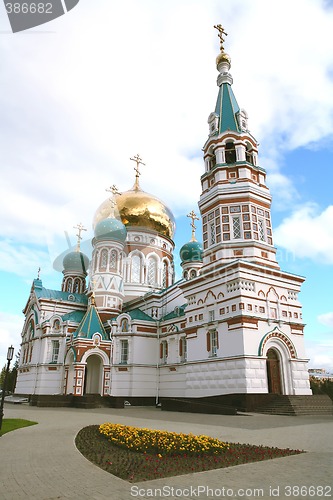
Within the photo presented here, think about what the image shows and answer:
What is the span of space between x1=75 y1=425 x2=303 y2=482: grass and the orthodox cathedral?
11.5m

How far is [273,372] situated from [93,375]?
14.2 metres

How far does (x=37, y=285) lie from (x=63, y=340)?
312 inches

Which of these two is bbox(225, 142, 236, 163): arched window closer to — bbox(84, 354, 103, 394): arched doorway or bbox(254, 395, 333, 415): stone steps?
bbox(254, 395, 333, 415): stone steps

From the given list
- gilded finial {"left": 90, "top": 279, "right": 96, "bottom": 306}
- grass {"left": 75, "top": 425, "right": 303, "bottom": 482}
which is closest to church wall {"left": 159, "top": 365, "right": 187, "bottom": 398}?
gilded finial {"left": 90, "top": 279, "right": 96, "bottom": 306}

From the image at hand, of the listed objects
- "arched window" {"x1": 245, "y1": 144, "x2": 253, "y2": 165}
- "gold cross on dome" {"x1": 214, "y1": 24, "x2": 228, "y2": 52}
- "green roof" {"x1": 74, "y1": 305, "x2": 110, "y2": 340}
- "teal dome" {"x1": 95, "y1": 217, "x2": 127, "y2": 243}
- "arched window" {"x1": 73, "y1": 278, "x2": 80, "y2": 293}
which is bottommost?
"green roof" {"x1": 74, "y1": 305, "x2": 110, "y2": 340}

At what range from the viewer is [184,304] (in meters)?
27.6

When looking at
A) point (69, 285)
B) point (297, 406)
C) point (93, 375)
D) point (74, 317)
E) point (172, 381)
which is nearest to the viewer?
point (297, 406)

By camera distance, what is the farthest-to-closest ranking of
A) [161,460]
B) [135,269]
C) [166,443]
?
[135,269] < [166,443] < [161,460]

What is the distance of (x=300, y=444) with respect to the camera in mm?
8211

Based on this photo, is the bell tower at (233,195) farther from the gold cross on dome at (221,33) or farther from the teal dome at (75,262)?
the teal dome at (75,262)

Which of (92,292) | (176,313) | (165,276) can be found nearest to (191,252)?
(165,276)

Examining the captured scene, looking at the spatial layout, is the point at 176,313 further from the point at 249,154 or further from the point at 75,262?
the point at 75,262

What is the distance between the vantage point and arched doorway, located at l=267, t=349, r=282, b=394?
19.6 m

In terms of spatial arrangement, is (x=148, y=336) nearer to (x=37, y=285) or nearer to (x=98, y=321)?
(x=98, y=321)
